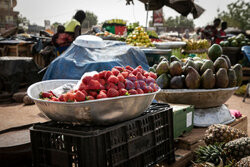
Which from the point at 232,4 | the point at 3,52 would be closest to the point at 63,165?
the point at 3,52

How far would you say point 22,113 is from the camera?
5770 millimetres

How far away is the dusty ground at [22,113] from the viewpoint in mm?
5032

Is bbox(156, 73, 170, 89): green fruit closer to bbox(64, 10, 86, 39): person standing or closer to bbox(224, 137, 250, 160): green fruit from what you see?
bbox(224, 137, 250, 160): green fruit

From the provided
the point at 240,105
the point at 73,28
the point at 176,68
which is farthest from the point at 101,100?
the point at 73,28

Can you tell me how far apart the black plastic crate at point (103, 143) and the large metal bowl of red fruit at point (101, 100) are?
58mm

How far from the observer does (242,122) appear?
3.49m

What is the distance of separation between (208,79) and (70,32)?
4918 millimetres

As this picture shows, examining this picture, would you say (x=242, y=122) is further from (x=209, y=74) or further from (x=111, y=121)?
(x=111, y=121)

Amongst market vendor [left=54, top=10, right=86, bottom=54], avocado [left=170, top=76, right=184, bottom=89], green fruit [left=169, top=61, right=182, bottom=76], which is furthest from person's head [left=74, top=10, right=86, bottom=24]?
avocado [left=170, top=76, right=184, bottom=89]

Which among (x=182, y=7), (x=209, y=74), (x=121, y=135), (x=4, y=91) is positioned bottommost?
(x=4, y=91)

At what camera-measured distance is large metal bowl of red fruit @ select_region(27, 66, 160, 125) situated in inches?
62.2

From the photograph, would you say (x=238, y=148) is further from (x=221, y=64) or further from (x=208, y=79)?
(x=221, y=64)

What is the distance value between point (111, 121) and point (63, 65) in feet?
10.3

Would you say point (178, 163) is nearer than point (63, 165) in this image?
No
